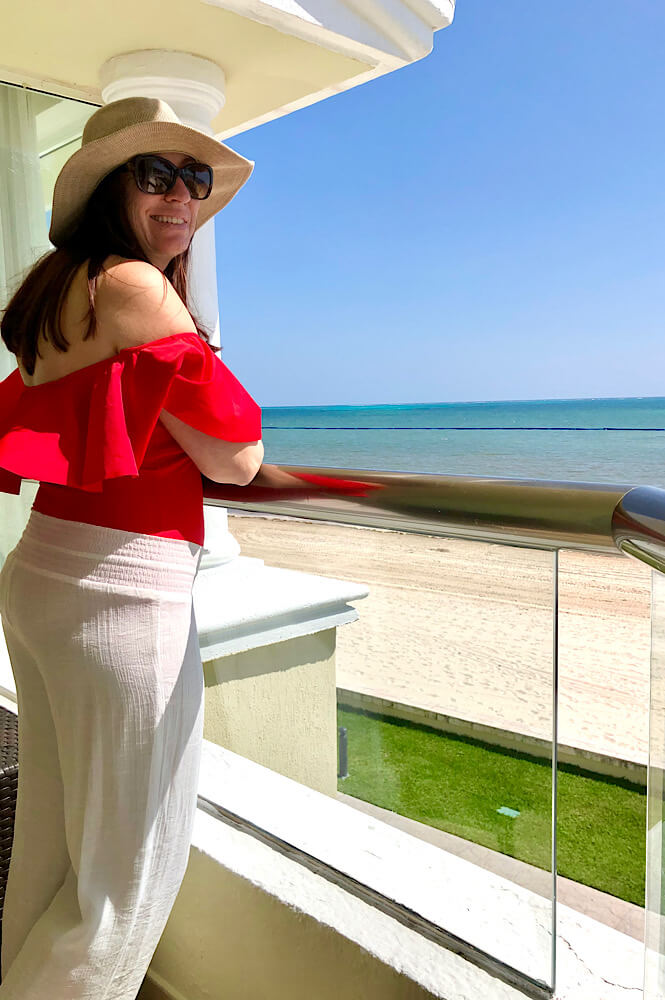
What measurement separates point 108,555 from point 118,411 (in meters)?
0.18

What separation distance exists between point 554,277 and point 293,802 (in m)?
57.3

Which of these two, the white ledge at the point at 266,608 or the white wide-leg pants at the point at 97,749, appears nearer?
the white wide-leg pants at the point at 97,749

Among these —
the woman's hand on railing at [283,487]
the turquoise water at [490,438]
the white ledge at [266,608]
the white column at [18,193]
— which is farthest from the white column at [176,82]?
the turquoise water at [490,438]

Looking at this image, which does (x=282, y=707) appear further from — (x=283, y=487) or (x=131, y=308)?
(x=131, y=308)

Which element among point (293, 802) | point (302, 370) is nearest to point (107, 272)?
point (293, 802)

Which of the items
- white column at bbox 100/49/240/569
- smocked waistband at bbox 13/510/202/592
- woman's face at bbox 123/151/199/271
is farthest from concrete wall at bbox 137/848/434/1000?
white column at bbox 100/49/240/569

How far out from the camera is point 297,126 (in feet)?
182

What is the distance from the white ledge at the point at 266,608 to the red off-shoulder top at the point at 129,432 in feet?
0.77

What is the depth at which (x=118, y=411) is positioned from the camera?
102 centimetres

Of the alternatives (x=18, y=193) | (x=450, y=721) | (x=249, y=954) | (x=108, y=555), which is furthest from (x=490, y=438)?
(x=108, y=555)

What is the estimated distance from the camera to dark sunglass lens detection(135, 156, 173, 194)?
3.92 feet

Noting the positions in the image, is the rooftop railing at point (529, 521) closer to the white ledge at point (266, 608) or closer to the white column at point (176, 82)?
the white ledge at point (266, 608)

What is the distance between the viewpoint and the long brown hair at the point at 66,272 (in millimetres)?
1071

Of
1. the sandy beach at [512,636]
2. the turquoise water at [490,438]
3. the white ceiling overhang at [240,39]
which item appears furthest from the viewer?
the turquoise water at [490,438]
